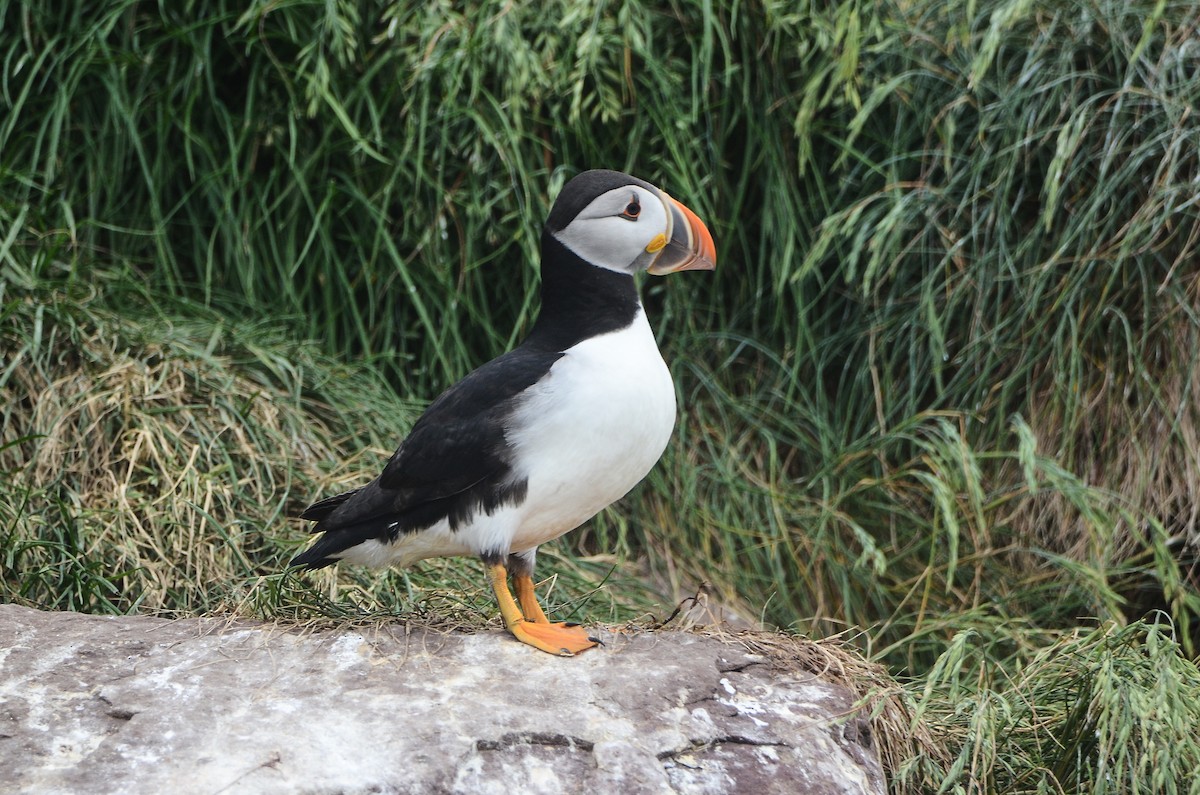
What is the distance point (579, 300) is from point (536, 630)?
2.33 ft

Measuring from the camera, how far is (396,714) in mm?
2607

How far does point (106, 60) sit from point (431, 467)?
7.54 ft

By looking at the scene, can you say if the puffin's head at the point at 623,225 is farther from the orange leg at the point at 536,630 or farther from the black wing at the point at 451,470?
the orange leg at the point at 536,630

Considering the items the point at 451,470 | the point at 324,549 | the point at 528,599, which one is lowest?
the point at 528,599

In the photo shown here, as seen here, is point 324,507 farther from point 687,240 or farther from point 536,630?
point 687,240

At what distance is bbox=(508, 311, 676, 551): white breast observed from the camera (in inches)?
112

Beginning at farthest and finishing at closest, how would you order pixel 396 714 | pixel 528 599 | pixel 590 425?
pixel 528 599 → pixel 590 425 → pixel 396 714

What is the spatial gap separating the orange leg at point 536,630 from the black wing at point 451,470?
0.53ft

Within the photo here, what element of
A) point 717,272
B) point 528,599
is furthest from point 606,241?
point 717,272

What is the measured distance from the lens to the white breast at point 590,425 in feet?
9.30

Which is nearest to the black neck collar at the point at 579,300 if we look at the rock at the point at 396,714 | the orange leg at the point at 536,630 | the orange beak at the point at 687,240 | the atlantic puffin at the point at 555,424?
the atlantic puffin at the point at 555,424

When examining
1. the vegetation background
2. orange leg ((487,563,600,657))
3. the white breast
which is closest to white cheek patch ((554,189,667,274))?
the white breast

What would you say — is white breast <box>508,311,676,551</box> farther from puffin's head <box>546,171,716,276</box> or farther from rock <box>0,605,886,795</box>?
rock <box>0,605,886,795</box>

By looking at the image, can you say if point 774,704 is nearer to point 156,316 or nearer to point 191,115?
point 156,316
